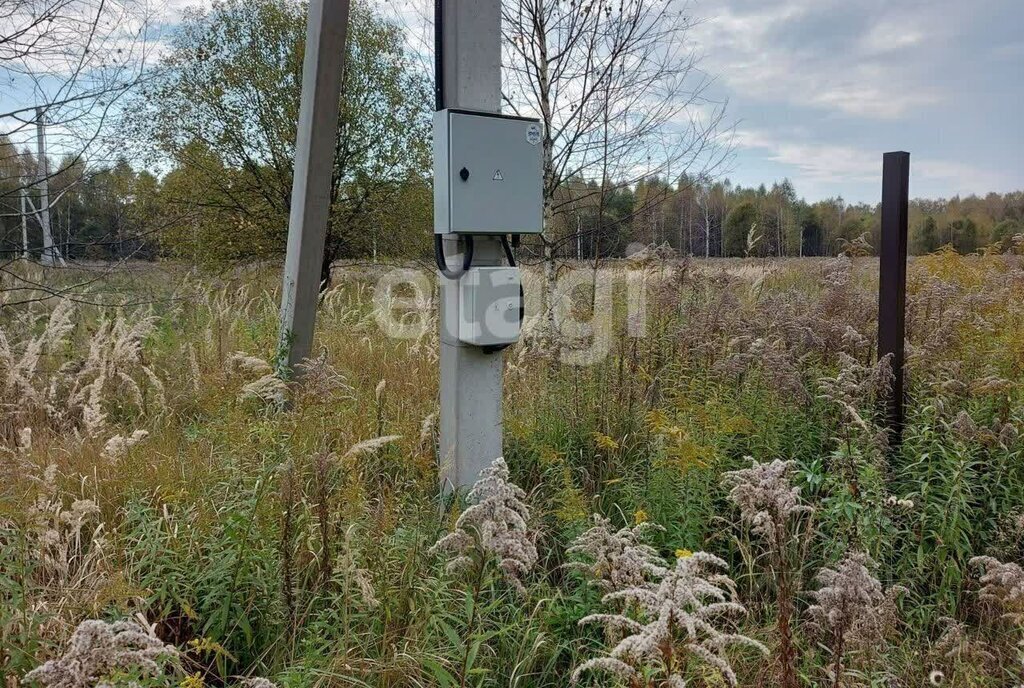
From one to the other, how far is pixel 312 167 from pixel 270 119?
660 cm

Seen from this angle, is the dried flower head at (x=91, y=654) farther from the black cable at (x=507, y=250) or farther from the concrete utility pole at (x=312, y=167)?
the concrete utility pole at (x=312, y=167)

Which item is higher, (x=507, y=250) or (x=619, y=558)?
(x=507, y=250)

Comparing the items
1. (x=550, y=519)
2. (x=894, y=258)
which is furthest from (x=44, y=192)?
(x=894, y=258)

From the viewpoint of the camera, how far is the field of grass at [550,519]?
5.94 feet

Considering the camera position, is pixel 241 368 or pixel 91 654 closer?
pixel 91 654

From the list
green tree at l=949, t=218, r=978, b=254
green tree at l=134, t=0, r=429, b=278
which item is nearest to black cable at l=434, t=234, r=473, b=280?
green tree at l=134, t=0, r=429, b=278

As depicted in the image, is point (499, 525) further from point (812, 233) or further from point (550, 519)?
point (812, 233)

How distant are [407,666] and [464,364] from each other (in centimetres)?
149

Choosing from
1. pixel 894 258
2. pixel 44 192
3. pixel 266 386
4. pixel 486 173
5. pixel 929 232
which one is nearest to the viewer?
pixel 266 386

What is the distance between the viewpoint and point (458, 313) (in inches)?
Answer: 125

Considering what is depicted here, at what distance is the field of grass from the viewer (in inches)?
71.2

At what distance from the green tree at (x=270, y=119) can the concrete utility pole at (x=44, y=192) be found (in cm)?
567

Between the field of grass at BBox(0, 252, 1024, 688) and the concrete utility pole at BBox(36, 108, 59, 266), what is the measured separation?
44 centimetres

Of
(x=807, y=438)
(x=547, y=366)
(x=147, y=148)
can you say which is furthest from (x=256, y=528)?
(x=147, y=148)
